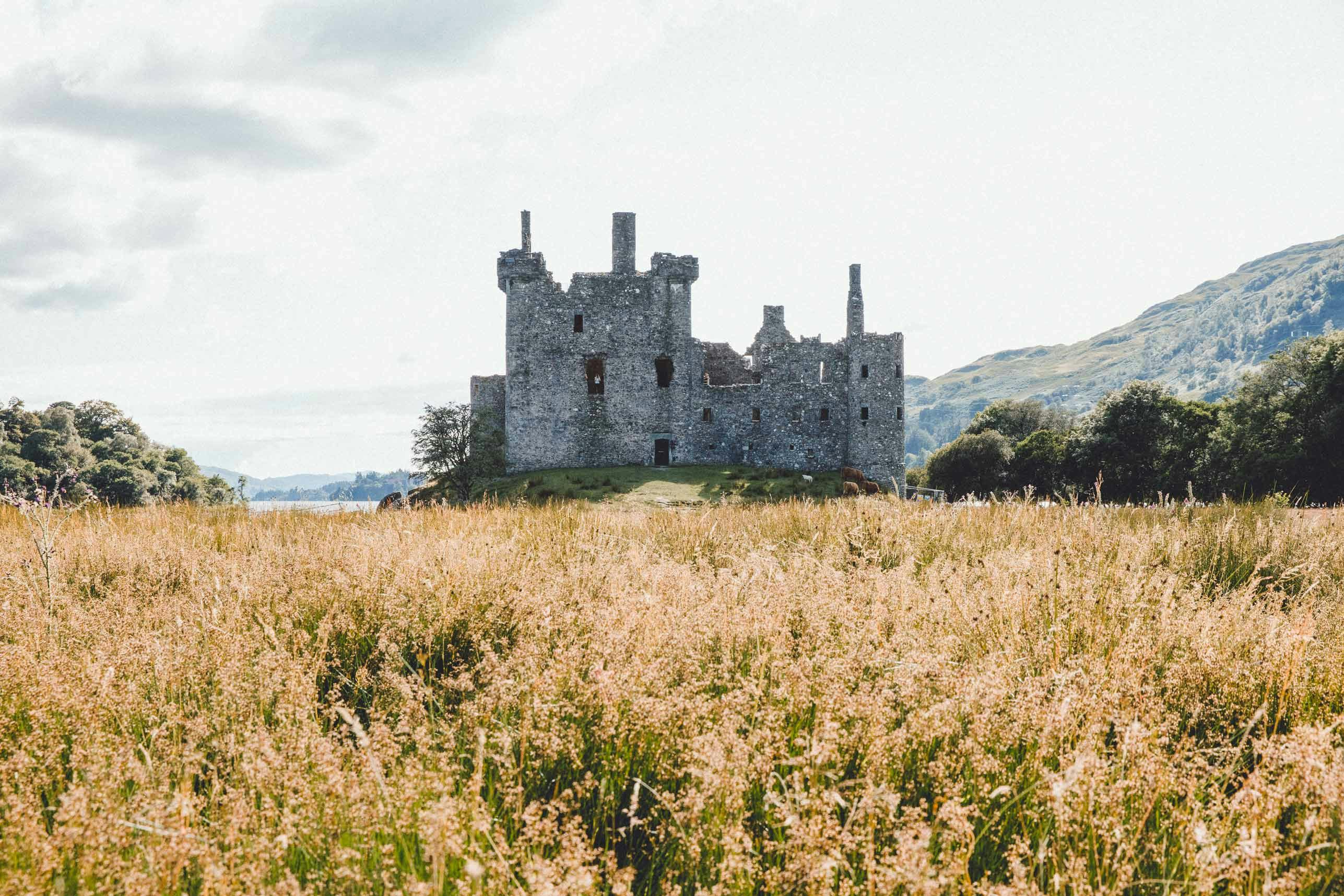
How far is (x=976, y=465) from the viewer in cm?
5566

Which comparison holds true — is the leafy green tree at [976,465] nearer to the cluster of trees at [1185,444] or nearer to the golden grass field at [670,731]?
the cluster of trees at [1185,444]

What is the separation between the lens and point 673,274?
3662cm

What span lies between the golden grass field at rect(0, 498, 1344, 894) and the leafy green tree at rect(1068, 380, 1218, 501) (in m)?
42.3

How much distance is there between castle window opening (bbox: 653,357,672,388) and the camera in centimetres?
3709

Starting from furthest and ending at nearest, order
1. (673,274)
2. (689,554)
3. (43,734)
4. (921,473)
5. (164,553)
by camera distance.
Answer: (921,473)
(673,274)
(689,554)
(164,553)
(43,734)

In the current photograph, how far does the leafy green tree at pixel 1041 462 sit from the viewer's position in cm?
4694

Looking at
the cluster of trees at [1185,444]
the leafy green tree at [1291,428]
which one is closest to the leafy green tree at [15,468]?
the cluster of trees at [1185,444]

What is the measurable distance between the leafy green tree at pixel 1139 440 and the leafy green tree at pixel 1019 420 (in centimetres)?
1982

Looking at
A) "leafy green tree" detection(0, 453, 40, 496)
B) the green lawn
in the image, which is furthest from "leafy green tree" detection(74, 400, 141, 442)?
the green lawn

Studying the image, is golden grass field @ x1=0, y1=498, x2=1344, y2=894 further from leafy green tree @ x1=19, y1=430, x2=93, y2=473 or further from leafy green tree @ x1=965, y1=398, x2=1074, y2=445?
leafy green tree @ x1=965, y1=398, x2=1074, y2=445

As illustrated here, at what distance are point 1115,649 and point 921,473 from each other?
230 feet

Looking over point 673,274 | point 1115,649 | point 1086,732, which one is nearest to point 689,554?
point 1115,649

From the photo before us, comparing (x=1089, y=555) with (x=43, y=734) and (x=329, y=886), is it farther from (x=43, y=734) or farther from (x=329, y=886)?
(x=43, y=734)

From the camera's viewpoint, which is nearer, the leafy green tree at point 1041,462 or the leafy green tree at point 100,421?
the leafy green tree at point 1041,462
